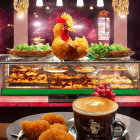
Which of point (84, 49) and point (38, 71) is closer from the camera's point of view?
point (84, 49)

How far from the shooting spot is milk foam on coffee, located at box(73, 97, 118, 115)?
38.0 inches

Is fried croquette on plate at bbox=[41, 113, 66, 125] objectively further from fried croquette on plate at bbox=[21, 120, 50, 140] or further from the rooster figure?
the rooster figure

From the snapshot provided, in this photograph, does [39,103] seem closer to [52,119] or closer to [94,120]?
[52,119]

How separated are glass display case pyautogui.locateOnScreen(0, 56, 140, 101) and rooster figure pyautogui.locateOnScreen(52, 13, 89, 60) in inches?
22.1

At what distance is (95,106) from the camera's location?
1.00 metres

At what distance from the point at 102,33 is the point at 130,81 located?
17.7 ft

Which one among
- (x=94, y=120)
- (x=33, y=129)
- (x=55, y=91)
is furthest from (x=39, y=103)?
(x=94, y=120)

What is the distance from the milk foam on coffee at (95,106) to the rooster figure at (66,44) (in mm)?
1568

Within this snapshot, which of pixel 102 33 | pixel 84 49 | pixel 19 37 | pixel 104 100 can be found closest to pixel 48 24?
pixel 19 37

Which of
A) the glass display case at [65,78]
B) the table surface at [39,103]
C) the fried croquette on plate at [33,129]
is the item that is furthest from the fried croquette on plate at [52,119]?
the glass display case at [65,78]

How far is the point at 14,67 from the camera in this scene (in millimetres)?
3355

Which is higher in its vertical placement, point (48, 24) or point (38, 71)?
point (48, 24)

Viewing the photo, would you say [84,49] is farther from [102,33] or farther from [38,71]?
[102,33]

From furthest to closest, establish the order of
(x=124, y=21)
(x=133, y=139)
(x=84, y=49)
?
1. (x=124, y=21)
2. (x=84, y=49)
3. (x=133, y=139)
